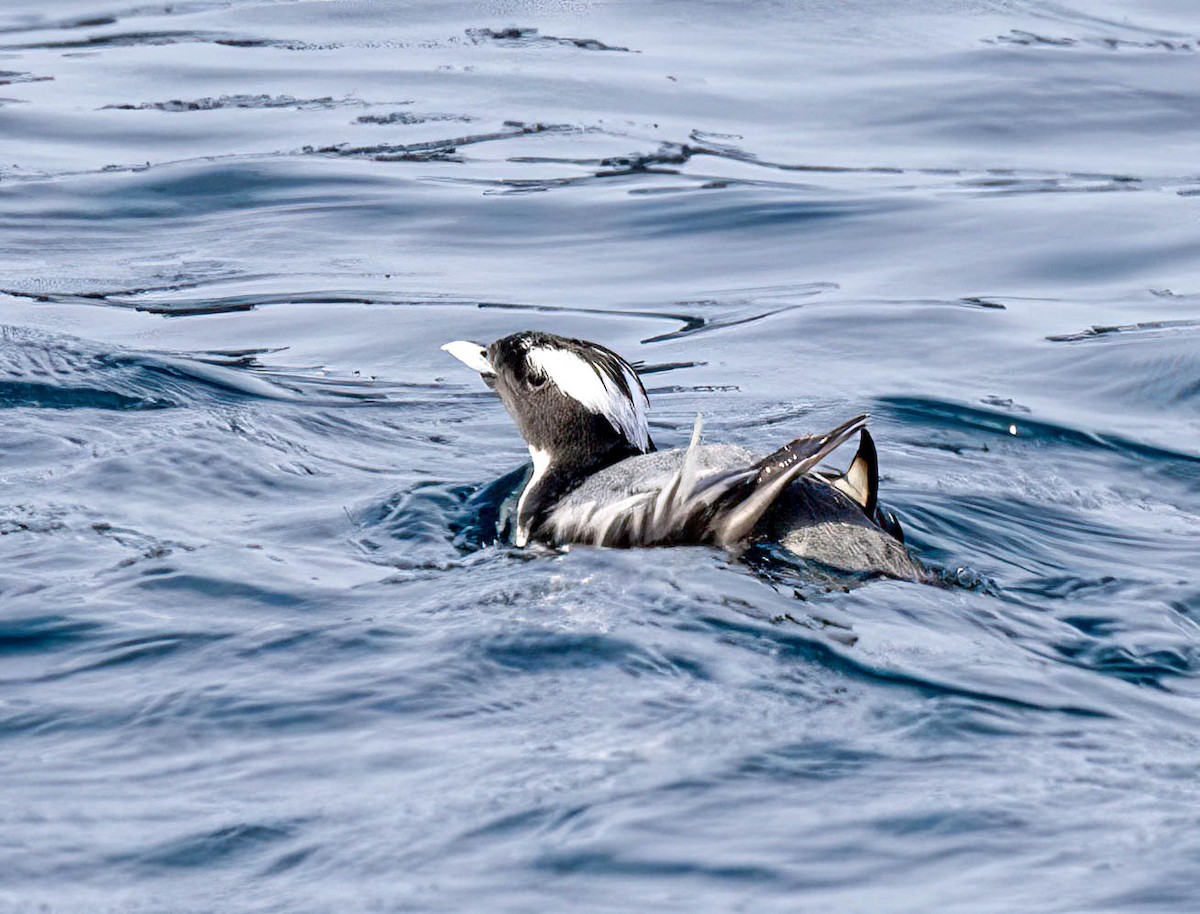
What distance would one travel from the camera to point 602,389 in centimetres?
720

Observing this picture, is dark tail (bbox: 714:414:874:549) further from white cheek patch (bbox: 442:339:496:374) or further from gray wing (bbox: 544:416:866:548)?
white cheek patch (bbox: 442:339:496:374)

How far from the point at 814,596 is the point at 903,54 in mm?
13126

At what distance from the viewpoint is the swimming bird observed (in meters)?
5.95

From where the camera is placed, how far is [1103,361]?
10.2 meters

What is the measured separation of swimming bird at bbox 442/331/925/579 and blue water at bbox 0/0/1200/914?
256 mm

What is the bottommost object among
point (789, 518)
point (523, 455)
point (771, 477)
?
point (523, 455)

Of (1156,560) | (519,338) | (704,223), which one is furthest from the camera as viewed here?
(704,223)

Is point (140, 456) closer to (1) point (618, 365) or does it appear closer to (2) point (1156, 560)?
(1) point (618, 365)

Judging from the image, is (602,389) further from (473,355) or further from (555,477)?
(473,355)

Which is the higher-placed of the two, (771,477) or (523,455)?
(771,477)

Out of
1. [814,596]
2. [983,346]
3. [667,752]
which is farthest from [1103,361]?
[667,752]

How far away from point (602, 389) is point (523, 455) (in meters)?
1.42

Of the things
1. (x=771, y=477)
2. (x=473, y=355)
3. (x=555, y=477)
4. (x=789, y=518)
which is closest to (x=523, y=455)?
(x=473, y=355)

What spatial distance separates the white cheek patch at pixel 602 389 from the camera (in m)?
7.20
